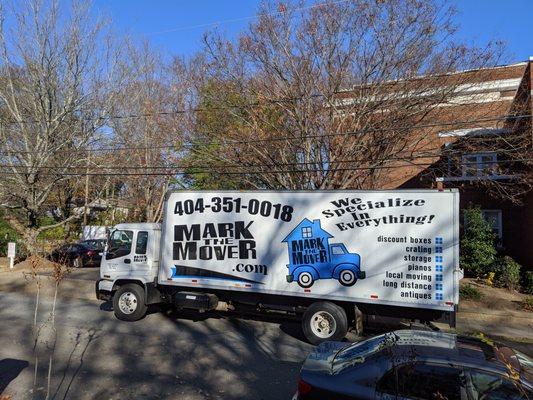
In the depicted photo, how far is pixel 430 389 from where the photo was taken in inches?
156

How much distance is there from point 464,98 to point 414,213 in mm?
9033

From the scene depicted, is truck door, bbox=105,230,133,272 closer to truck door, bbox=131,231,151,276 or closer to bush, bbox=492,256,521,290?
truck door, bbox=131,231,151,276

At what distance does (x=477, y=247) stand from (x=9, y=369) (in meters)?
16.1

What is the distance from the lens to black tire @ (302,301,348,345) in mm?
10055

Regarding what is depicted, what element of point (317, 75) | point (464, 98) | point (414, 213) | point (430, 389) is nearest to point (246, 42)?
point (317, 75)

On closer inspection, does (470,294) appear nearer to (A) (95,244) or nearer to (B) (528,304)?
(B) (528,304)

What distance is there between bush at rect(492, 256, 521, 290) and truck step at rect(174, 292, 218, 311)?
10.7 meters

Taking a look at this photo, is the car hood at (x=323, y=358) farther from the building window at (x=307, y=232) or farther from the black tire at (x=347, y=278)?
the building window at (x=307, y=232)

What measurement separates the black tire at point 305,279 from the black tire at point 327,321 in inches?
17.1

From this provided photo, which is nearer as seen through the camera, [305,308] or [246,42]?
[305,308]

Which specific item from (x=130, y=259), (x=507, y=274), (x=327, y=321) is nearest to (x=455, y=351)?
(x=327, y=321)

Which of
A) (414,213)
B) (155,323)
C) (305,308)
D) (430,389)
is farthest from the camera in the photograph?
(155,323)

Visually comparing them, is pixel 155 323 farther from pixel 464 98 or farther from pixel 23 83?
pixel 23 83

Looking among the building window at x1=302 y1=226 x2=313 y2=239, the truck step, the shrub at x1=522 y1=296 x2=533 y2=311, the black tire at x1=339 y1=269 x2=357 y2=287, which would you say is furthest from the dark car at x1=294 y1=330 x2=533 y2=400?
the shrub at x1=522 y1=296 x2=533 y2=311
